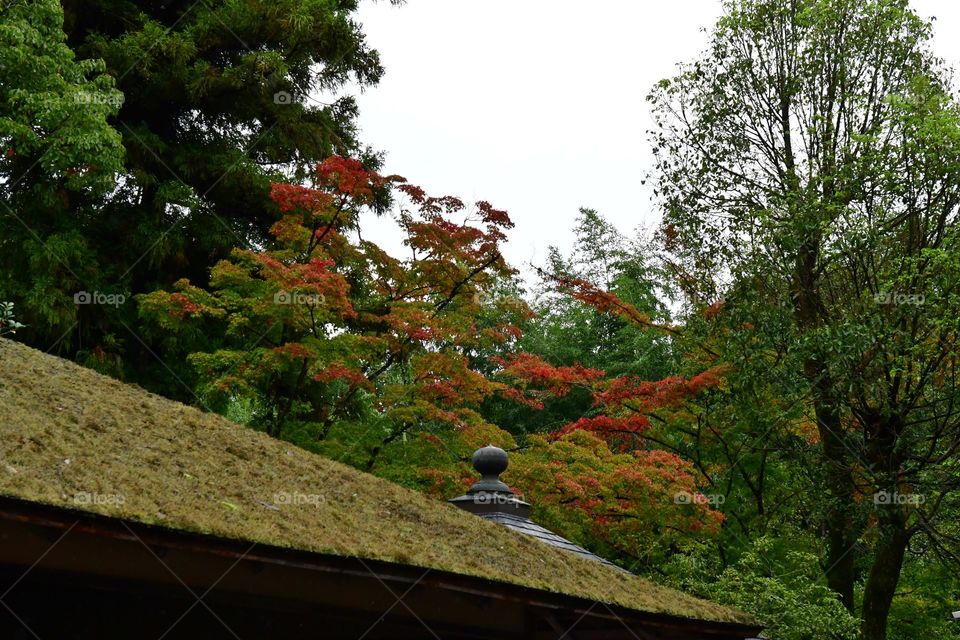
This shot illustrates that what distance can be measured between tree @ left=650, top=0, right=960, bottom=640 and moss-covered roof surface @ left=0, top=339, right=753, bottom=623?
6847mm

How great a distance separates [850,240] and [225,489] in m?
11.3

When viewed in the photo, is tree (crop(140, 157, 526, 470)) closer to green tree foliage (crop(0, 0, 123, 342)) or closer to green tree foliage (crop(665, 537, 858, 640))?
green tree foliage (crop(0, 0, 123, 342))

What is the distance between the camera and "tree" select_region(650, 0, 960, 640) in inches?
543

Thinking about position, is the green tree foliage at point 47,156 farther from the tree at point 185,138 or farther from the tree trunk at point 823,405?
the tree trunk at point 823,405

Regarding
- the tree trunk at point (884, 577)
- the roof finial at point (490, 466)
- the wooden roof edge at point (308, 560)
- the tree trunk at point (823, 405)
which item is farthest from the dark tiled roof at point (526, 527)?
the tree trunk at point (884, 577)

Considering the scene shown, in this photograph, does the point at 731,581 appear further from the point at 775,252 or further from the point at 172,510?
the point at 172,510

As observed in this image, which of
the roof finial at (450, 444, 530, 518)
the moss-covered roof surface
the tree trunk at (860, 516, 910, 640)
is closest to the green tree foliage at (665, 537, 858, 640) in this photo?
the tree trunk at (860, 516, 910, 640)

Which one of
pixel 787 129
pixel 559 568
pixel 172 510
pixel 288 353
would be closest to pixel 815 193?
pixel 787 129

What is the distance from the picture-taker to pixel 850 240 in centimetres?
1425

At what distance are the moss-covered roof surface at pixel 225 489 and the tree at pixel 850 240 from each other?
270 inches

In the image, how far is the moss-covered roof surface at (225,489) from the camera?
15.0ft

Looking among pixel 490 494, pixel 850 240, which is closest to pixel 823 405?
pixel 850 240

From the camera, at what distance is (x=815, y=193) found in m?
14.8

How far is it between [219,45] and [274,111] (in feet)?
5.17
